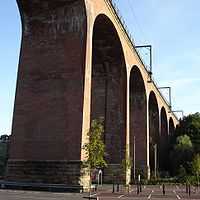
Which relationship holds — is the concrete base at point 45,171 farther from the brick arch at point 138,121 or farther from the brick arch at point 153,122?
the brick arch at point 153,122

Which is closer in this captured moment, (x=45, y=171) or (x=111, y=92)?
(x=45, y=171)

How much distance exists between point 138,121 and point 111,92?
1074cm

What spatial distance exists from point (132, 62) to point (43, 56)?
1521cm

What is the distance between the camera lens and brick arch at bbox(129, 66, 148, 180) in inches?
1857

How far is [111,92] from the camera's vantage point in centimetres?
3862

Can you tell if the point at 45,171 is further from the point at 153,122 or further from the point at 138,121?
the point at 153,122

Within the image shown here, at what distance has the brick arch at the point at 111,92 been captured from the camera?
3625cm

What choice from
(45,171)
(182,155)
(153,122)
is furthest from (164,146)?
(45,171)

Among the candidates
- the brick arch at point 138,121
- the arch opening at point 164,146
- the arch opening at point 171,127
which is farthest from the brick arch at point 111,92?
the arch opening at point 171,127

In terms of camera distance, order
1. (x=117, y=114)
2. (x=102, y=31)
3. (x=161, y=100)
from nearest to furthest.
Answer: (x=102, y=31) < (x=117, y=114) < (x=161, y=100)

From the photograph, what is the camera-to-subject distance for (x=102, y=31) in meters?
33.6

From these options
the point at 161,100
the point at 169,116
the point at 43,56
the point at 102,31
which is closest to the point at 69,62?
the point at 43,56

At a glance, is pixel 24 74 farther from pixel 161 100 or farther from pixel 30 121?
pixel 161 100

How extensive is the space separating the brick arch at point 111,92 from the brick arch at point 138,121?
7.93 metres
